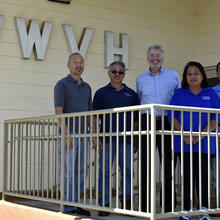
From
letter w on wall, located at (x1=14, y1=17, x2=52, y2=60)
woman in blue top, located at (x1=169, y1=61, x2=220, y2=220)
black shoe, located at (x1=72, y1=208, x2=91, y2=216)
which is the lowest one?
black shoe, located at (x1=72, y1=208, x2=91, y2=216)

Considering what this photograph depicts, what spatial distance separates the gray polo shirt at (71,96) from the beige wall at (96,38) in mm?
1659

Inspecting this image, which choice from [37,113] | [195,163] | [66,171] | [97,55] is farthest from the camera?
[97,55]

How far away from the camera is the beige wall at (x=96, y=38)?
6887 millimetres

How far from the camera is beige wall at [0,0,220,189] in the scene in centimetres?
689

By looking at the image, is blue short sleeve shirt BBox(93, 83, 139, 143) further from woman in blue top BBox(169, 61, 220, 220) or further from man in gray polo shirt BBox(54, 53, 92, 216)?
woman in blue top BBox(169, 61, 220, 220)

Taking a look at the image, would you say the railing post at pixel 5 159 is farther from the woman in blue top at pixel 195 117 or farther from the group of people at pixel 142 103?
the woman in blue top at pixel 195 117

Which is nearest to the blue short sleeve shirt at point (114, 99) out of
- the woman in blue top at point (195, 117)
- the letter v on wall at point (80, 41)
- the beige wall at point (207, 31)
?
the woman in blue top at point (195, 117)

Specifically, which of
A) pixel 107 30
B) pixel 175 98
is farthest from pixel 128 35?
pixel 175 98

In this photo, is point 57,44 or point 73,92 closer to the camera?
point 73,92

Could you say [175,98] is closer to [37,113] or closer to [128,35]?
[37,113]

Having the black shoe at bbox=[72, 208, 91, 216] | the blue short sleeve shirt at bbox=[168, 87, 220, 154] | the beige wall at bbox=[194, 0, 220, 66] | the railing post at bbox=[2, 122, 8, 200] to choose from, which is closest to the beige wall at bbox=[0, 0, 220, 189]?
the beige wall at bbox=[194, 0, 220, 66]

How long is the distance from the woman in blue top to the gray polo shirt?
3.28 feet

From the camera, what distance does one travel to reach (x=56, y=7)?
286 inches

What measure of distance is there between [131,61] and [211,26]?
1.36 metres
